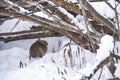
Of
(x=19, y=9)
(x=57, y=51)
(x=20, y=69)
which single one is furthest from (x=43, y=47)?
(x=19, y=9)

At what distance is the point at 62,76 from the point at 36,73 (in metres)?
0.43

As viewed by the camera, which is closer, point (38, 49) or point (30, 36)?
point (38, 49)

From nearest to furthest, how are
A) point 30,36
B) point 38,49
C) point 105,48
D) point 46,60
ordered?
1. point 105,48
2. point 46,60
3. point 38,49
4. point 30,36

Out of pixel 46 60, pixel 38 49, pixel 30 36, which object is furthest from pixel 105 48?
pixel 30 36

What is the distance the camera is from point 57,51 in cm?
424

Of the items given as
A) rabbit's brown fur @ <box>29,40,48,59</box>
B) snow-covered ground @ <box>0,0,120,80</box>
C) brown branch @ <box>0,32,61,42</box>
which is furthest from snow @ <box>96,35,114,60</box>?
brown branch @ <box>0,32,61,42</box>

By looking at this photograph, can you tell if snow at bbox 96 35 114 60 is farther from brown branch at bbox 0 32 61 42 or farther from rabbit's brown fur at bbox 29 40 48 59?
brown branch at bbox 0 32 61 42

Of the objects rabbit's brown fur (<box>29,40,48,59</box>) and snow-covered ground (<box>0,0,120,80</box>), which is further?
rabbit's brown fur (<box>29,40,48,59</box>)

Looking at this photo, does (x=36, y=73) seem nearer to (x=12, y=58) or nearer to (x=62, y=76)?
(x=62, y=76)

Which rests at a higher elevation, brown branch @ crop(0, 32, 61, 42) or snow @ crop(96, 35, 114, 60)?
snow @ crop(96, 35, 114, 60)

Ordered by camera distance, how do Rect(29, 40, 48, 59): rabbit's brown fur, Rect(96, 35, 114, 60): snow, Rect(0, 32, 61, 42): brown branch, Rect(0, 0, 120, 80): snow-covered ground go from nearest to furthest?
1. Rect(96, 35, 114, 60): snow
2. Rect(0, 0, 120, 80): snow-covered ground
3. Rect(29, 40, 48, 59): rabbit's brown fur
4. Rect(0, 32, 61, 42): brown branch

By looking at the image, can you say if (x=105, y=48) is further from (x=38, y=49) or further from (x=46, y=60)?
(x=38, y=49)

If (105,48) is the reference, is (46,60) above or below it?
below

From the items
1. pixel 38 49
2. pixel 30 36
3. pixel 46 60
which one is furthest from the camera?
pixel 30 36
